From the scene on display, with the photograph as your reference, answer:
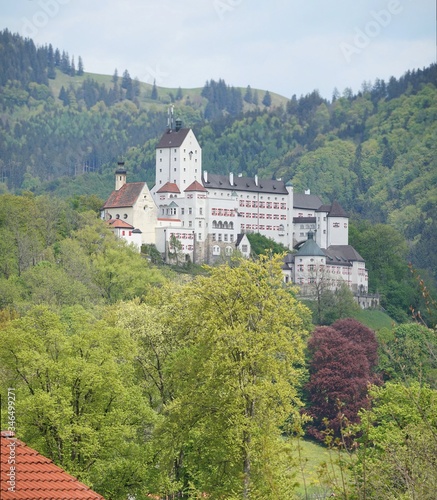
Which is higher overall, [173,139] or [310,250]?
[173,139]

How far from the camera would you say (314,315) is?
12381 centimetres

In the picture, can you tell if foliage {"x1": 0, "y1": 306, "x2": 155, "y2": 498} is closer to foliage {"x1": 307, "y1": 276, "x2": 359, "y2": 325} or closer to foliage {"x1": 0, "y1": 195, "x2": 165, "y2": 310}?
foliage {"x1": 0, "y1": 195, "x2": 165, "y2": 310}

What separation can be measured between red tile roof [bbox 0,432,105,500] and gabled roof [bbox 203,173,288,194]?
126109 mm

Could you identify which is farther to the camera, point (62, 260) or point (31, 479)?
point (62, 260)

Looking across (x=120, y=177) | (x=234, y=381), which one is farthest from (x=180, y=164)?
(x=234, y=381)

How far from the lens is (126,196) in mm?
130250

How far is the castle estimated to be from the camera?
129125mm

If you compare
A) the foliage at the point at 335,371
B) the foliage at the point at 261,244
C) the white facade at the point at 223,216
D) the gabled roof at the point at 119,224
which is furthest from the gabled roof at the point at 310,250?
the foliage at the point at 335,371

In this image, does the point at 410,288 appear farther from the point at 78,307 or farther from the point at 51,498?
the point at 51,498

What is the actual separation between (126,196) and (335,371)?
45883 mm

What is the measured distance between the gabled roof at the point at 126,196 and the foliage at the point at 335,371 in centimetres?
3575

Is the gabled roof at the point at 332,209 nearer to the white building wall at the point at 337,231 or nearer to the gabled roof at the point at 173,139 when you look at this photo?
the white building wall at the point at 337,231

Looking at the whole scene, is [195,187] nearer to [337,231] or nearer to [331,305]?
[331,305]

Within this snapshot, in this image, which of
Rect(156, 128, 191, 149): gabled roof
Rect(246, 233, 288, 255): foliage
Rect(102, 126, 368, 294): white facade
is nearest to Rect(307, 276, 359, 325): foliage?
Rect(102, 126, 368, 294): white facade
